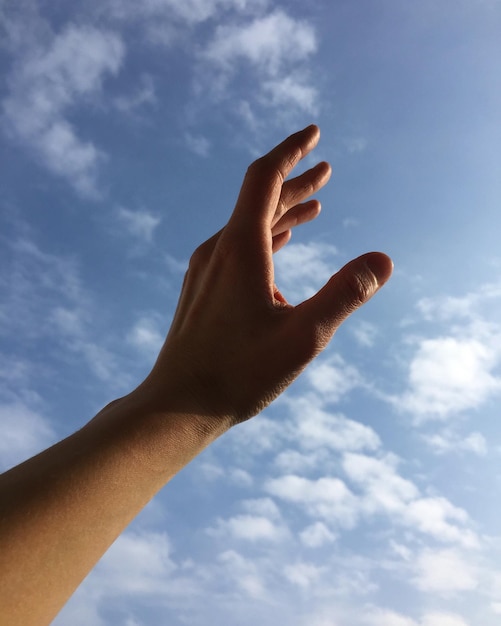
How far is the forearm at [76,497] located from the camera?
1725 mm

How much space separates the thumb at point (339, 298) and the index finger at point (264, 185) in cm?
53

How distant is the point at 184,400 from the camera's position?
242cm

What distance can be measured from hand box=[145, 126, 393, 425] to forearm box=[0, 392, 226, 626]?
8.2 inches

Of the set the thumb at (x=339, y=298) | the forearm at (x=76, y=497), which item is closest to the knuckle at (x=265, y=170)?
the thumb at (x=339, y=298)

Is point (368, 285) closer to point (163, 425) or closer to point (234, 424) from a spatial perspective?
point (234, 424)

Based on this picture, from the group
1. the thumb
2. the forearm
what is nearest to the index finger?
the thumb

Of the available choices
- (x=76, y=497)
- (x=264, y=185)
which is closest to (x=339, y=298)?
(x=264, y=185)

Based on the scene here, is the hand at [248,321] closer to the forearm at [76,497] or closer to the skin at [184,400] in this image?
the skin at [184,400]

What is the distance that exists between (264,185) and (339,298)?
2.43ft

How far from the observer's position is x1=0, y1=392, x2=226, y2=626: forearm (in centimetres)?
172

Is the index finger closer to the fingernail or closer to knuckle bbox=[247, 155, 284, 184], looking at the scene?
knuckle bbox=[247, 155, 284, 184]

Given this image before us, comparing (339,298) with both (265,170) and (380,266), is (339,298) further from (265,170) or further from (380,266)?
(265,170)

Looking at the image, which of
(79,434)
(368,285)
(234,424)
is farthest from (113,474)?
(368,285)

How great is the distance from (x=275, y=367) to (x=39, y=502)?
3.53 ft
